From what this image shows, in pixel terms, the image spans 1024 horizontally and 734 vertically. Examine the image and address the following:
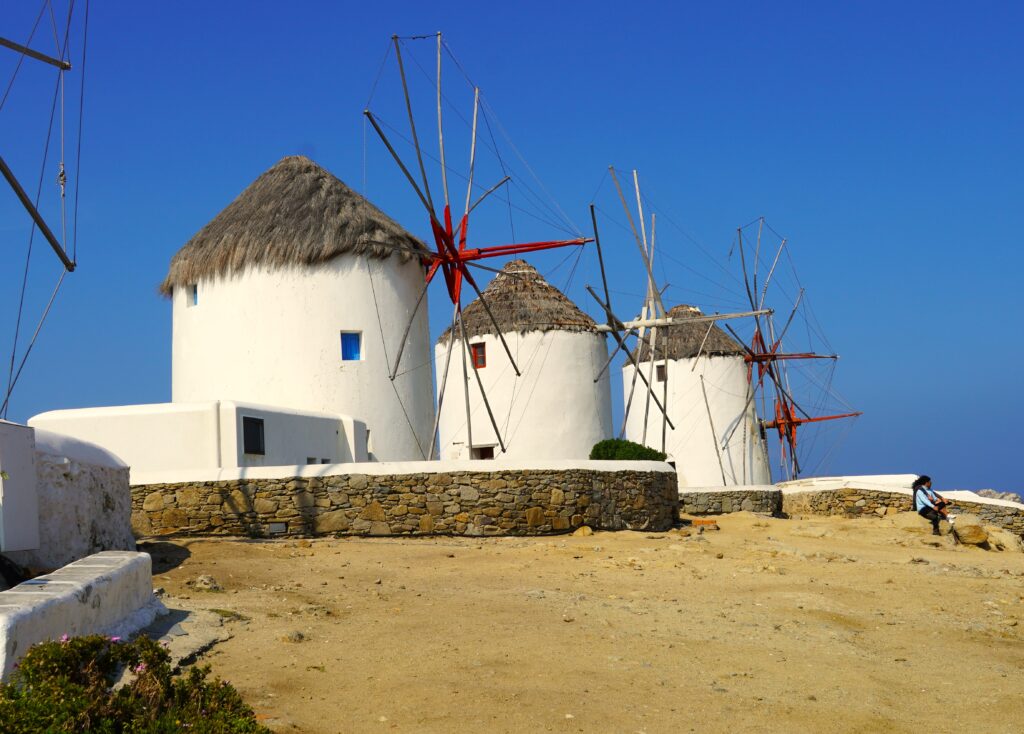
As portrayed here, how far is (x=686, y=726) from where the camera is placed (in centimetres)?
596

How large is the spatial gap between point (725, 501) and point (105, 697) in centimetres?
1953

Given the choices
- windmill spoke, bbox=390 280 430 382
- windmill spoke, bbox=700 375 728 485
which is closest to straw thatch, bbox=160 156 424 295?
windmill spoke, bbox=390 280 430 382

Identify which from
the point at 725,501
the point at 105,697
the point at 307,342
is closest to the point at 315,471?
the point at 307,342

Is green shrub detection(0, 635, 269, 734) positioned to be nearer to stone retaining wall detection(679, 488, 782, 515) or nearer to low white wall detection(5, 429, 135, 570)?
low white wall detection(5, 429, 135, 570)

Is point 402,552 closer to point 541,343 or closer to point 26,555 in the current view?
point 26,555

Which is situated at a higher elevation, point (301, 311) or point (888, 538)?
point (301, 311)

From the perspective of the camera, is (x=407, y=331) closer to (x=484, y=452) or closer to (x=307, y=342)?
(x=307, y=342)

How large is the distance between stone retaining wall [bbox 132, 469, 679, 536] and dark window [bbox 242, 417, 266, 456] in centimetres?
192

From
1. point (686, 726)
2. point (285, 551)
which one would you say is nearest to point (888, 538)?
point (285, 551)

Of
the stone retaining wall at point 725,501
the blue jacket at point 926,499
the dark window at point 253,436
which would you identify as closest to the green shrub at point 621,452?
the stone retaining wall at point 725,501

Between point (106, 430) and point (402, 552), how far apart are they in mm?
5851

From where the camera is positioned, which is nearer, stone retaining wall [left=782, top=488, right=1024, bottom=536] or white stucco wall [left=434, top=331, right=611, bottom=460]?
stone retaining wall [left=782, top=488, right=1024, bottom=536]

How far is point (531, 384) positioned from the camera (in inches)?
1061

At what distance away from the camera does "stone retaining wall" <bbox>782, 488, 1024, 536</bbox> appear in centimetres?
2228
